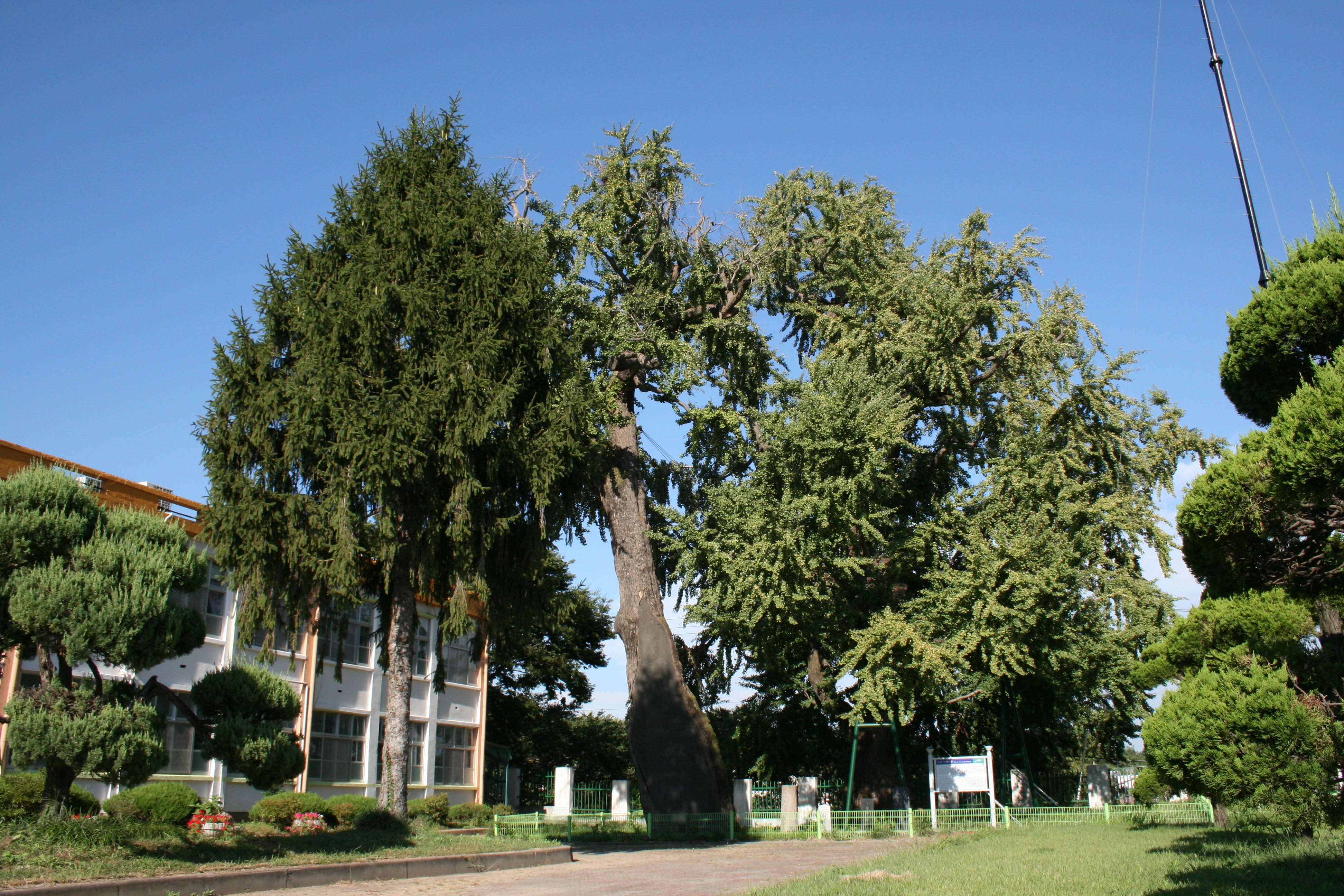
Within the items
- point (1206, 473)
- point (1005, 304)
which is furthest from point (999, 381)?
point (1206, 473)

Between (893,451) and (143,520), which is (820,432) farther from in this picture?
(143,520)

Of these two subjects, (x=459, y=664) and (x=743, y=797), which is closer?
(x=743, y=797)

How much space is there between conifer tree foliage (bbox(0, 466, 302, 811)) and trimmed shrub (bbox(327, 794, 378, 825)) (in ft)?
40.2

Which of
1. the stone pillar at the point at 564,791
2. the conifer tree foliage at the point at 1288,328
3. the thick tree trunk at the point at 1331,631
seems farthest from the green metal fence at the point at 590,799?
the conifer tree foliage at the point at 1288,328

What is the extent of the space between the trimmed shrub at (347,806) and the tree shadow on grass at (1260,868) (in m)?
17.1

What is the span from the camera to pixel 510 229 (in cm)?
1532

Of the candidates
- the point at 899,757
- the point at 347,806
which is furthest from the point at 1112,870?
the point at 347,806

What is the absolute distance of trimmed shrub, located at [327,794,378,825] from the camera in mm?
21750

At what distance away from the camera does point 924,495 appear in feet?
80.1

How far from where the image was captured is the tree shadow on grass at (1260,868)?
6969 mm

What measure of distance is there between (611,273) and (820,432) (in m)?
6.59

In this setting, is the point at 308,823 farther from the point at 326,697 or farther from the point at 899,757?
the point at 899,757

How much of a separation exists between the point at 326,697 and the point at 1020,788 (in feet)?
60.8

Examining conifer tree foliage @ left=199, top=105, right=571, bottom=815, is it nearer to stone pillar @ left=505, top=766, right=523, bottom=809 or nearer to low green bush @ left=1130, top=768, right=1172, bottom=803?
low green bush @ left=1130, top=768, right=1172, bottom=803
